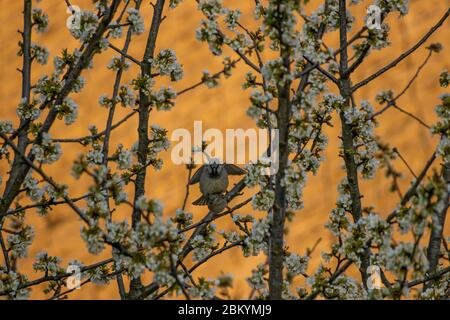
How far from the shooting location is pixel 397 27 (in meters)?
4.58

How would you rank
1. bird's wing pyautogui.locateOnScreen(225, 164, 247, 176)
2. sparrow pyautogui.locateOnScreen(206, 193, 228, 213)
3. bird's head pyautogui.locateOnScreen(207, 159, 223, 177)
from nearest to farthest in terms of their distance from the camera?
sparrow pyautogui.locateOnScreen(206, 193, 228, 213)
bird's head pyautogui.locateOnScreen(207, 159, 223, 177)
bird's wing pyautogui.locateOnScreen(225, 164, 247, 176)

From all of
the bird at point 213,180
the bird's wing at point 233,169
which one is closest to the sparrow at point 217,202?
the bird at point 213,180

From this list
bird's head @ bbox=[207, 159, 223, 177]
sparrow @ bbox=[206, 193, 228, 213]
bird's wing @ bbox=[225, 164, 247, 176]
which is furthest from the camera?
bird's wing @ bbox=[225, 164, 247, 176]

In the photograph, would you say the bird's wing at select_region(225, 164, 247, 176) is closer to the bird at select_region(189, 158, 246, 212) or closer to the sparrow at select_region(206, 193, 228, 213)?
the bird at select_region(189, 158, 246, 212)

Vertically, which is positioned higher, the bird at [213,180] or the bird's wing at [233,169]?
the bird's wing at [233,169]

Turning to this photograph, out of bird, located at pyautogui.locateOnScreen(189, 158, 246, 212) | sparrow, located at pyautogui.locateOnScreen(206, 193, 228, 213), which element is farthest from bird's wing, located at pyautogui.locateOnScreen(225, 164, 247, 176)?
sparrow, located at pyautogui.locateOnScreen(206, 193, 228, 213)

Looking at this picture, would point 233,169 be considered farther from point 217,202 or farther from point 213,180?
point 217,202

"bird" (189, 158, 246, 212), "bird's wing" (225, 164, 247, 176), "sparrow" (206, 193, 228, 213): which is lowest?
"sparrow" (206, 193, 228, 213)

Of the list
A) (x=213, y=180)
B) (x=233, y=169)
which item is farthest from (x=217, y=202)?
(x=233, y=169)

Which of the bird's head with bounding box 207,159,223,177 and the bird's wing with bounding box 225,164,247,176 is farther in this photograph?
the bird's wing with bounding box 225,164,247,176

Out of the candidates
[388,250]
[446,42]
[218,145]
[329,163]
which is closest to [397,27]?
[446,42]

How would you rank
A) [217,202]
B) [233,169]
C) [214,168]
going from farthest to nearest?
[233,169]
[214,168]
[217,202]

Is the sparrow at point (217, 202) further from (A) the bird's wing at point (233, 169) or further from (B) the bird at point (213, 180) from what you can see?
(A) the bird's wing at point (233, 169)
